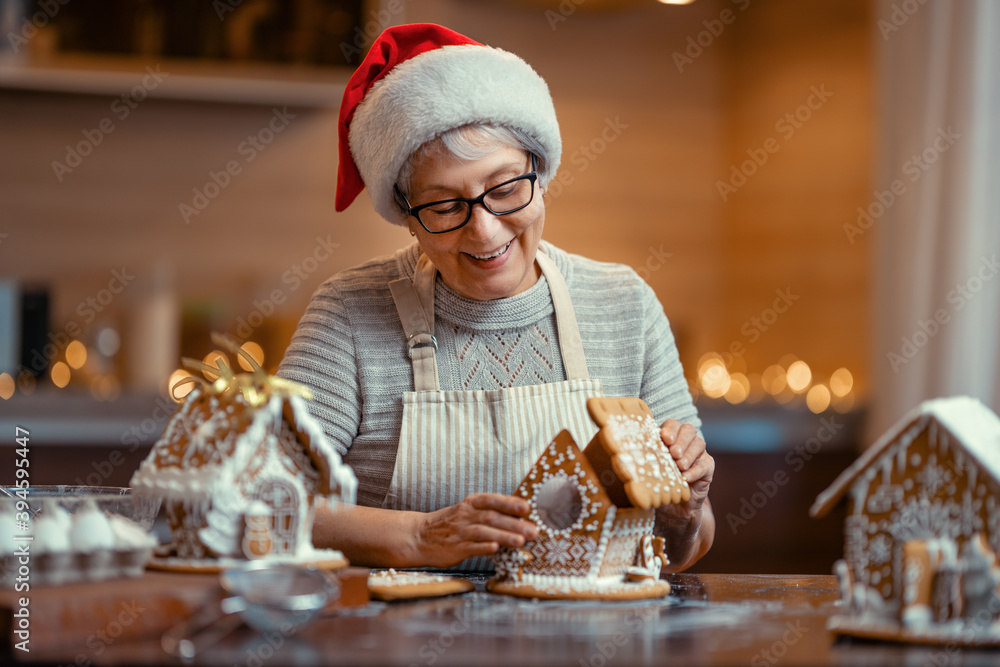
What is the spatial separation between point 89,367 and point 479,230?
Result: 243cm

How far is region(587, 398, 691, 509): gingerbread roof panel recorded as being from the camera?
1181 mm

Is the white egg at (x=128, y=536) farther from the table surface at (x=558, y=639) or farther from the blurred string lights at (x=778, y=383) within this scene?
the blurred string lights at (x=778, y=383)

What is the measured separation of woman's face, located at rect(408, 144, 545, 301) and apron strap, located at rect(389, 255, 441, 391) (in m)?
0.07

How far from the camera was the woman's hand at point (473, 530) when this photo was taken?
1.22 m

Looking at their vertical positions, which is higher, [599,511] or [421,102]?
[421,102]

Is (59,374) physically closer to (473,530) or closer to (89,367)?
(89,367)

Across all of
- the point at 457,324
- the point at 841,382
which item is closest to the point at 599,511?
the point at 457,324

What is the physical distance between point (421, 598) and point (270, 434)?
0.26 metres

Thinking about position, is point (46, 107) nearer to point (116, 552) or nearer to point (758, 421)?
point (758, 421)

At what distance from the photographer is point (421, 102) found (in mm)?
1548

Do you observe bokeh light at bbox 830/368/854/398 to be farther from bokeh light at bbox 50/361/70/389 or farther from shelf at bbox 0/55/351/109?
bokeh light at bbox 50/361/70/389

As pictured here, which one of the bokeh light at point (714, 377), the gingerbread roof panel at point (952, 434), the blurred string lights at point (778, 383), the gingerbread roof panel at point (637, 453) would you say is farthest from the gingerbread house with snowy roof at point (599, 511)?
the bokeh light at point (714, 377)

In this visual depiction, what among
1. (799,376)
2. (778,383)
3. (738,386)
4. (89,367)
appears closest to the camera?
(89,367)

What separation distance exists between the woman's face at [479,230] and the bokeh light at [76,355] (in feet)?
7.47
